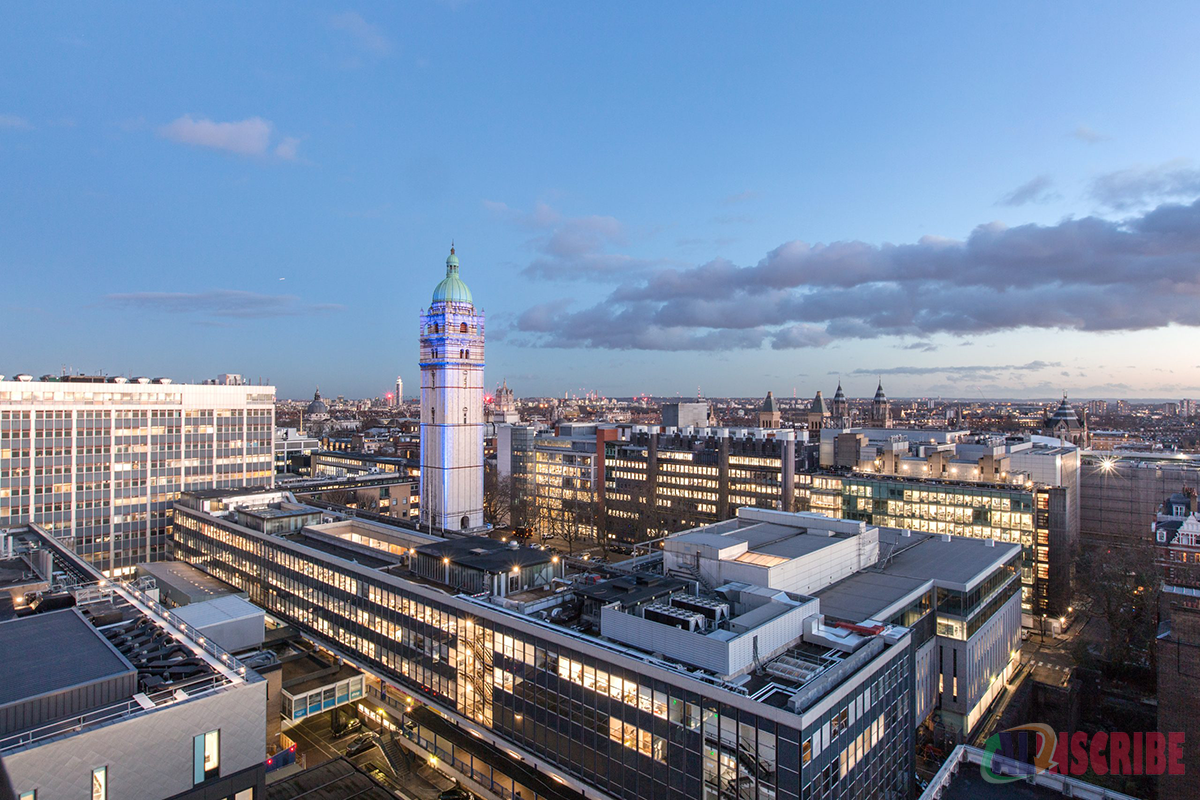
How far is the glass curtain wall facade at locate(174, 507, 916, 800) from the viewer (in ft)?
95.4

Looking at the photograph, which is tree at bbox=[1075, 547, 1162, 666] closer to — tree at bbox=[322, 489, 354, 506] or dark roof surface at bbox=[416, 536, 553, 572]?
dark roof surface at bbox=[416, 536, 553, 572]

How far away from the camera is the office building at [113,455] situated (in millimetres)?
79625

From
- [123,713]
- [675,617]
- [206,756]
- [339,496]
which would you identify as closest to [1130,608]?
[675,617]

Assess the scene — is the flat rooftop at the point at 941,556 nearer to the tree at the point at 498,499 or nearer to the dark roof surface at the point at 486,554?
the dark roof surface at the point at 486,554

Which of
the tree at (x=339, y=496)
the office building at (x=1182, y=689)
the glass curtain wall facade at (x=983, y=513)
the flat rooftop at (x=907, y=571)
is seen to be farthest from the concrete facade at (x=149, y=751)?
the glass curtain wall facade at (x=983, y=513)

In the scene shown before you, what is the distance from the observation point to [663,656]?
1353 inches

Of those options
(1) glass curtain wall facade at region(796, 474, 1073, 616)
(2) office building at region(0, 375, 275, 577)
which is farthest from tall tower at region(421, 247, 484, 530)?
(1) glass curtain wall facade at region(796, 474, 1073, 616)

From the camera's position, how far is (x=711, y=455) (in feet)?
383

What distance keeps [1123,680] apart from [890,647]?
43971 mm

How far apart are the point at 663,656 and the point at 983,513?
74073 millimetres

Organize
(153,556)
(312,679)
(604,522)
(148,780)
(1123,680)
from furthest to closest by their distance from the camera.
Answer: (604,522) → (153,556) → (1123,680) → (312,679) → (148,780)

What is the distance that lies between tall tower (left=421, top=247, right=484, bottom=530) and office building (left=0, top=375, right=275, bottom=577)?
27.4 m

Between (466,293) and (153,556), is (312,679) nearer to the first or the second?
(153,556)

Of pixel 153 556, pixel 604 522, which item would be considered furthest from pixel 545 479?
pixel 153 556
